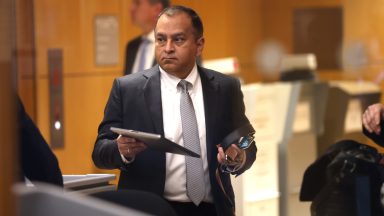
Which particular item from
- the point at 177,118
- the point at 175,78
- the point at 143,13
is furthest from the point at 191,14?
the point at 143,13

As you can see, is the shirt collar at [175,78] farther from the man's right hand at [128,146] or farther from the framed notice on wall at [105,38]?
the framed notice on wall at [105,38]

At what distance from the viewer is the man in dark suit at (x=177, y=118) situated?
2283 millimetres

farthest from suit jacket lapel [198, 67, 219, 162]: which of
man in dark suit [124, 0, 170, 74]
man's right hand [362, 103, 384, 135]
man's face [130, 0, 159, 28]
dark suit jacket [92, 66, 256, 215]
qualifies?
man's right hand [362, 103, 384, 135]

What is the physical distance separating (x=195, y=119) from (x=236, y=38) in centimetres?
45

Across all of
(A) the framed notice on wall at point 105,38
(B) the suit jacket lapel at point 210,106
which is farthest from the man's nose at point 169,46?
(A) the framed notice on wall at point 105,38

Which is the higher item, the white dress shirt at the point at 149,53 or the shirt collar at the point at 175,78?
the white dress shirt at the point at 149,53

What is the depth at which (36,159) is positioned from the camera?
7.19ft

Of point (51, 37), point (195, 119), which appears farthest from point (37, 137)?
point (51, 37)

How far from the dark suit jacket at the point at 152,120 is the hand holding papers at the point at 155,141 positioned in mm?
122

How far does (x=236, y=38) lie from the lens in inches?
104

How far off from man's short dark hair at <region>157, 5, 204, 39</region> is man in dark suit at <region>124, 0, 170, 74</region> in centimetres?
11

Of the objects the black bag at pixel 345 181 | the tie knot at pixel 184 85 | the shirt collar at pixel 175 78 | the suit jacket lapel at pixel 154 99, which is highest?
the shirt collar at pixel 175 78

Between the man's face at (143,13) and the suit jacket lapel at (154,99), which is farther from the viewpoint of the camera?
the man's face at (143,13)

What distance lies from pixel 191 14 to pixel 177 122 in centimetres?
31
